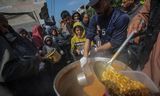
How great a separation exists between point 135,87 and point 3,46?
1205 millimetres

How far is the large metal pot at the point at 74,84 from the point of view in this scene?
2242 millimetres

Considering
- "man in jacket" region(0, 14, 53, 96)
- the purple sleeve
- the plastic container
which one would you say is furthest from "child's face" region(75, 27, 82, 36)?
the plastic container

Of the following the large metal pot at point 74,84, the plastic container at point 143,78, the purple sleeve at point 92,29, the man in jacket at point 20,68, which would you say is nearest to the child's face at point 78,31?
the purple sleeve at point 92,29

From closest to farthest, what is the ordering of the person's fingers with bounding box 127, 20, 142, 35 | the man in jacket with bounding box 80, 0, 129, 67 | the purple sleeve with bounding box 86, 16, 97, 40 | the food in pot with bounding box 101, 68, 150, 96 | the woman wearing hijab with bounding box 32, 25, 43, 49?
the food in pot with bounding box 101, 68, 150, 96
the person's fingers with bounding box 127, 20, 142, 35
the man in jacket with bounding box 80, 0, 129, 67
the purple sleeve with bounding box 86, 16, 97, 40
the woman wearing hijab with bounding box 32, 25, 43, 49

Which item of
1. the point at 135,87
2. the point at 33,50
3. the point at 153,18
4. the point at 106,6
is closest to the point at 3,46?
the point at 33,50

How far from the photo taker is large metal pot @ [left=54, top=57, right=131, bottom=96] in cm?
224

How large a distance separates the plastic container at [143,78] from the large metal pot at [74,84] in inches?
7.6

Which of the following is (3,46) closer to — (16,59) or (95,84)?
(16,59)

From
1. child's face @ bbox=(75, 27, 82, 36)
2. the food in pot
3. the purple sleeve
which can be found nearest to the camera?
the food in pot

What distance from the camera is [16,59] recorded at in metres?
2.90

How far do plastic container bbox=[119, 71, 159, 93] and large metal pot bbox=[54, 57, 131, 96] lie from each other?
0.63 feet

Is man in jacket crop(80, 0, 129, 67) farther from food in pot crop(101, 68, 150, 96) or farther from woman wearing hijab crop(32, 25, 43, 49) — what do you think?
woman wearing hijab crop(32, 25, 43, 49)

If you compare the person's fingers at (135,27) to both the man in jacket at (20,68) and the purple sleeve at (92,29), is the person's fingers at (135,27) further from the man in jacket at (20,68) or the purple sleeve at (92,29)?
the purple sleeve at (92,29)

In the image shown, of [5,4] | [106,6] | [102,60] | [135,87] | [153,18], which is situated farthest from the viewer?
[5,4]
